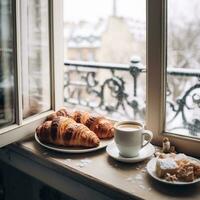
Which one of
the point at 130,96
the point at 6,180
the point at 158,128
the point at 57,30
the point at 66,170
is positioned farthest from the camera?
the point at 130,96

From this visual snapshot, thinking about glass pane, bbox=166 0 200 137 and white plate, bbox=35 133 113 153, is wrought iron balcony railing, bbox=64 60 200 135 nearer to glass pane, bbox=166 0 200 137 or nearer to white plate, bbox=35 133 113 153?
glass pane, bbox=166 0 200 137

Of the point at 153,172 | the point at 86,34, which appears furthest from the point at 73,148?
the point at 86,34

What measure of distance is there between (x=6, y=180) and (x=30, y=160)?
27cm

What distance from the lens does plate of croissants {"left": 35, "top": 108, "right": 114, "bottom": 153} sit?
1028 mm

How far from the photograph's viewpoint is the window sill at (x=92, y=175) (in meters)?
0.82

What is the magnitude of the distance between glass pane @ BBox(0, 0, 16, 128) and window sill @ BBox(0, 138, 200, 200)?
12 cm

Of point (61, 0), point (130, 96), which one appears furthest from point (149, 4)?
point (130, 96)

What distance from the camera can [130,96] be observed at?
7.97ft

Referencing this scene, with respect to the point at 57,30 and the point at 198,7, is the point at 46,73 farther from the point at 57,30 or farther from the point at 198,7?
the point at 198,7

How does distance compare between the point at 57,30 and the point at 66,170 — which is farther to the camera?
the point at 57,30

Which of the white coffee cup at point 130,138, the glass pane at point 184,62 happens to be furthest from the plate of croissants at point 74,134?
the glass pane at point 184,62

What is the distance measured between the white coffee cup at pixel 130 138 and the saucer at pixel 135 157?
0.05 feet

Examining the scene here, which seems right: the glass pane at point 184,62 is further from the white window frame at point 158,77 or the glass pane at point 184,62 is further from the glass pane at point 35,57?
the glass pane at point 35,57

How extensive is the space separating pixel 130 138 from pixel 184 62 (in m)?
0.33
